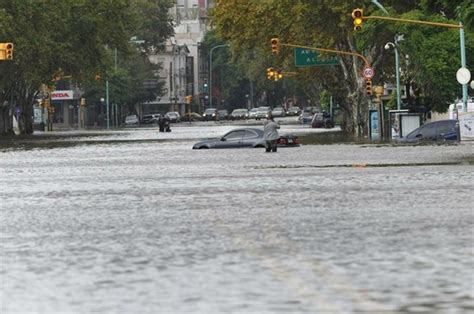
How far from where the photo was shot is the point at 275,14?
3526 inches

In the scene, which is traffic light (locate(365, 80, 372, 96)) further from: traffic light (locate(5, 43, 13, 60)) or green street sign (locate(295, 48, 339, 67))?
traffic light (locate(5, 43, 13, 60))

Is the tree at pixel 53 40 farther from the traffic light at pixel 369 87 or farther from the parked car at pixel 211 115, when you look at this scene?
the parked car at pixel 211 115

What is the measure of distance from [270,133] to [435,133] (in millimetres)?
13733

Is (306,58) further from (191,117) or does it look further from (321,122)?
(191,117)

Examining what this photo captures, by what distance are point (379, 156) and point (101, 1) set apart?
191 ft

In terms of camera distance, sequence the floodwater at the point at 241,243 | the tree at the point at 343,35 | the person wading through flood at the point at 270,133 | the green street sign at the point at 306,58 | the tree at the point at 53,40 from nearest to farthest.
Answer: the floodwater at the point at 241,243, the person wading through flood at the point at 270,133, the tree at the point at 343,35, the tree at the point at 53,40, the green street sign at the point at 306,58

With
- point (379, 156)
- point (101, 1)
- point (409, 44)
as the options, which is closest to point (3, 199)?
point (379, 156)

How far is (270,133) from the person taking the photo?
55.6 meters

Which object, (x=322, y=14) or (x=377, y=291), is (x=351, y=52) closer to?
(x=322, y=14)

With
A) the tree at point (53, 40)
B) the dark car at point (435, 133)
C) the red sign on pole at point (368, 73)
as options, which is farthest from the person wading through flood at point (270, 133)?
the tree at point (53, 40)

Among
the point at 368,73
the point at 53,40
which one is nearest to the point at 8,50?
the point at 368,73

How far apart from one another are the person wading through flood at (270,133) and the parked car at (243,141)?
681 centimetres

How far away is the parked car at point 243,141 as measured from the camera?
2500 inches

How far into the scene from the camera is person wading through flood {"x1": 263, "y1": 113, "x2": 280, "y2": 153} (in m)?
55.0
